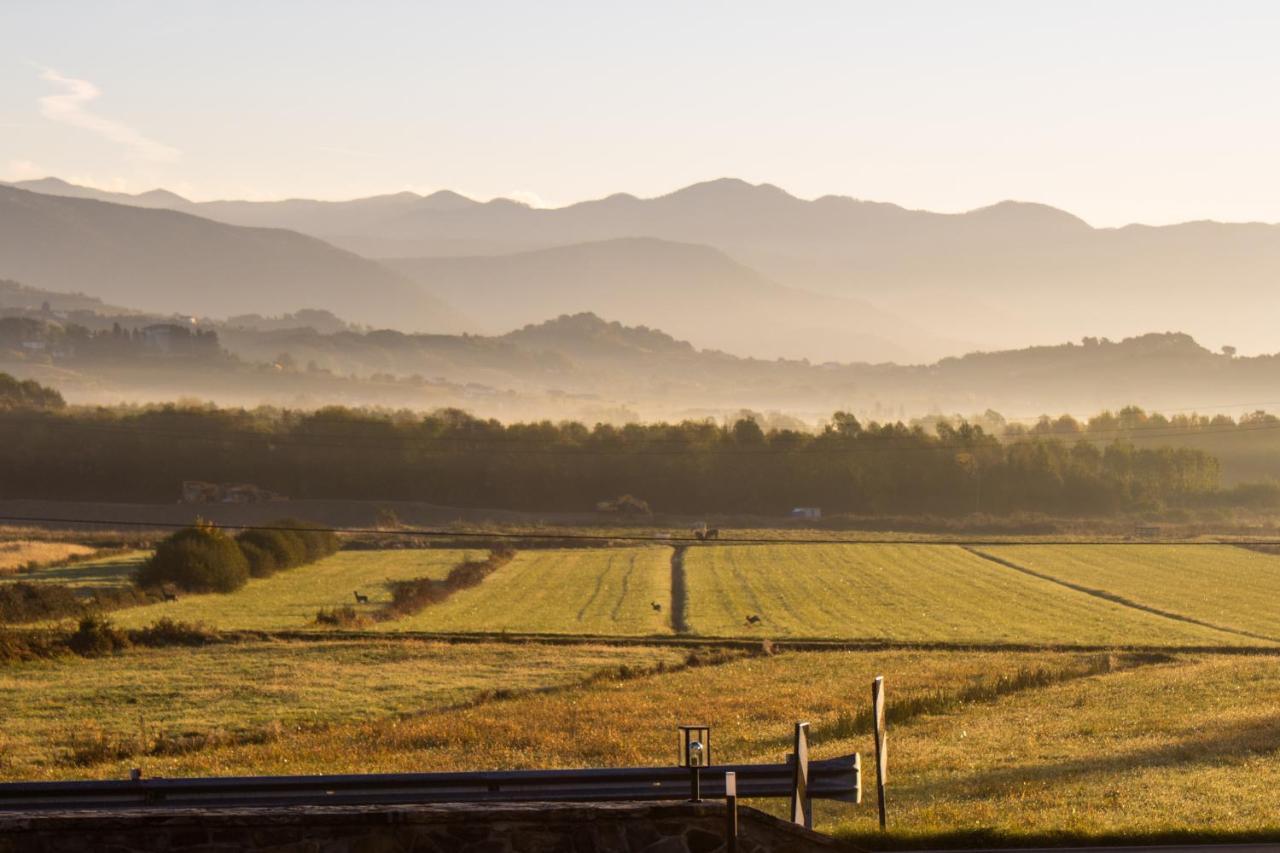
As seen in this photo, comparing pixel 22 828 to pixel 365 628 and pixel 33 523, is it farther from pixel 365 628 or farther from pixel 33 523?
pixel 33 523

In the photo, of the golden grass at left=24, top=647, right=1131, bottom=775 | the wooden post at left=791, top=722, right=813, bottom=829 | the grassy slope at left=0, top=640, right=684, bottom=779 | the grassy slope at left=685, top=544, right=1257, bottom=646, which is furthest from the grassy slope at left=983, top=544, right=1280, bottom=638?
the wooden post at left=791, top=722, right=813, bottom=829

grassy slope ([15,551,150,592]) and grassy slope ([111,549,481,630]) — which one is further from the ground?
grassy slope ([15,551,150,592])

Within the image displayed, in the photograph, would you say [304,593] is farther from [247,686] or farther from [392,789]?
[392,789]

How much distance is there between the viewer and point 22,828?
1325cm

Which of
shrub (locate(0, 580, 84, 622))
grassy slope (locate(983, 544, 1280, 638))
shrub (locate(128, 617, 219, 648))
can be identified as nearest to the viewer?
shrub (locate(128, 617, 219, 648))

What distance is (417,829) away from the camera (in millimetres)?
13656

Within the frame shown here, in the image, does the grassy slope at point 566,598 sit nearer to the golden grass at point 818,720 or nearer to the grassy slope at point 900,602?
the grassy slope at point 900,602

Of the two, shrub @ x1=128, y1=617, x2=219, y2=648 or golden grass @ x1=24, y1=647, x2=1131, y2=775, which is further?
shrub @ x1=128, y1=617, x2=219, y2=648

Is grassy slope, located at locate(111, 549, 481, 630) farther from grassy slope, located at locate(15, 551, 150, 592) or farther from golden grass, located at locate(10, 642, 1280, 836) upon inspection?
golden grass, located at locate(10, 642, 1280, 836)

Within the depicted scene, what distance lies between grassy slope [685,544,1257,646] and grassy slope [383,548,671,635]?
2507 mm

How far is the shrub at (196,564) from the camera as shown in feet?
263

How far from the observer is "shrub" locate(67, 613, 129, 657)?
56.2m

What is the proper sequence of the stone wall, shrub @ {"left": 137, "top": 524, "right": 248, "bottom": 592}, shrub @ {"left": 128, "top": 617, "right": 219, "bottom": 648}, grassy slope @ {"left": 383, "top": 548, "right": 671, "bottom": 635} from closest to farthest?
1. the stone wall
2. shrub @ {"left": 128, "top": 617, "right": 219, "bottom": 648}
3. grassy slope @ {"left": 383, "top": 548, "right": 671, "bottom": 635}
4. shrub @ {"left": 137, "top": 524, "right": 248, "bottom": 592}

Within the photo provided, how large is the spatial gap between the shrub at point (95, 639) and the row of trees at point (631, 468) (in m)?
83.4
